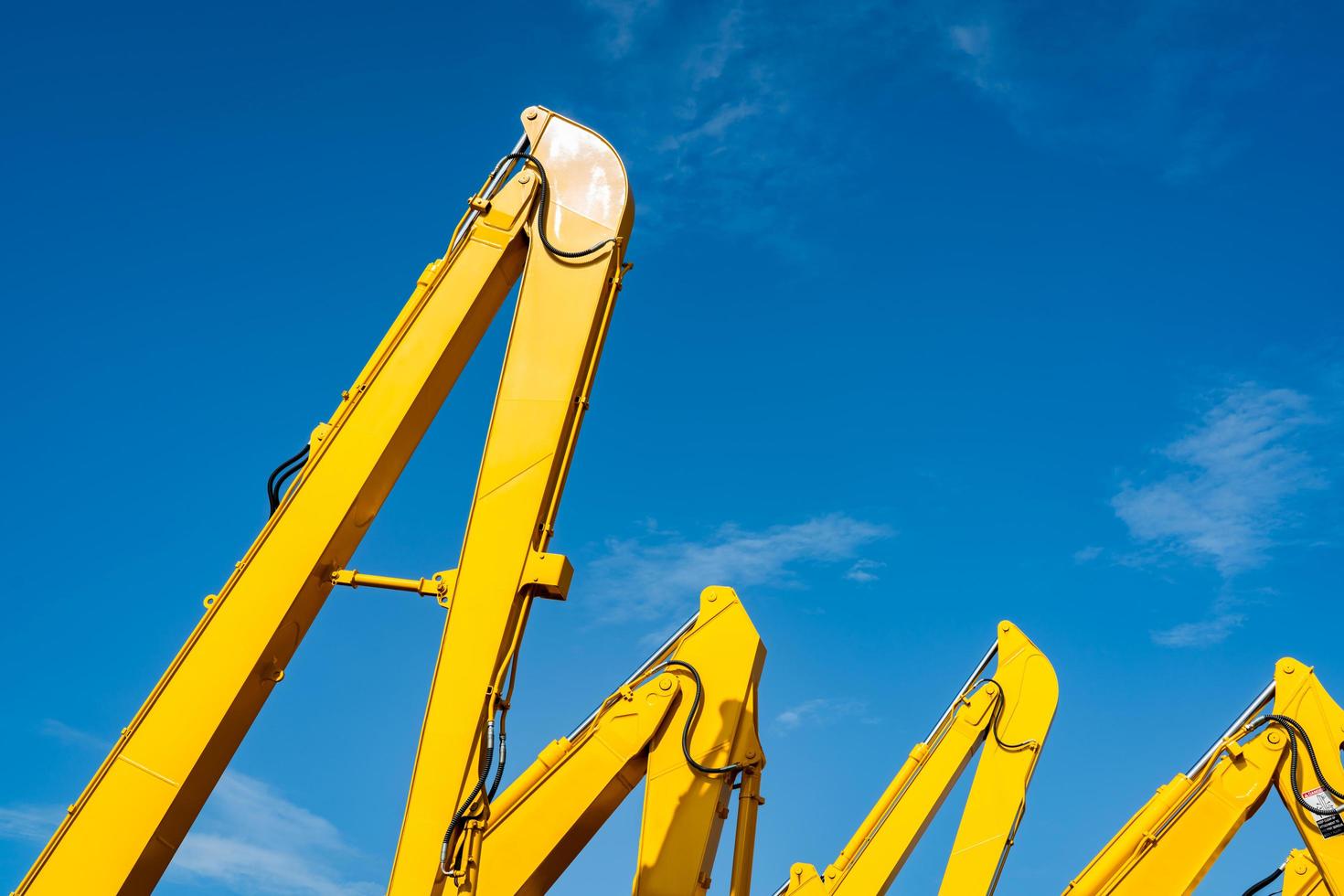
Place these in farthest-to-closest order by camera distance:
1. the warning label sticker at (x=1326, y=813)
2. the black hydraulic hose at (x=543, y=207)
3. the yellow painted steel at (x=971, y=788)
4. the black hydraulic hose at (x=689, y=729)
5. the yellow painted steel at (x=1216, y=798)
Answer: the yellow painted steel at (x=971, y=788) → the yellow painted steel at (x=1216, y=798) → the warning label sticker at (x=1326, y=813) → the black hydraulic hose at (x=689, y=729) → the black hydraulic hose at (x=543, y=207)

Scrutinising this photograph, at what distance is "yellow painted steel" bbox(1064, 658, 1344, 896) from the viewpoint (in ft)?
37.3

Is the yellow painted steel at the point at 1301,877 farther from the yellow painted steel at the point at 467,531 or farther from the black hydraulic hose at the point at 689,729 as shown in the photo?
the yellow painted steel at the point at 467,531

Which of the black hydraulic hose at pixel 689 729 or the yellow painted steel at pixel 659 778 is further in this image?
the black hydraulic hose at pixel 689 729

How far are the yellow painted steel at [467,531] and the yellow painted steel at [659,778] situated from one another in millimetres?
2875

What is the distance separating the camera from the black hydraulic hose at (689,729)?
32.9ft

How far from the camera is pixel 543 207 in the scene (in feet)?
26.2

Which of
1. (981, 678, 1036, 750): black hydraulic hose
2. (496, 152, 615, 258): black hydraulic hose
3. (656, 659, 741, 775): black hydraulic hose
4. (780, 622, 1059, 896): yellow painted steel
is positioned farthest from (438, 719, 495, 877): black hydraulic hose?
(981, 678, 1036, 750): black hydraulic hose

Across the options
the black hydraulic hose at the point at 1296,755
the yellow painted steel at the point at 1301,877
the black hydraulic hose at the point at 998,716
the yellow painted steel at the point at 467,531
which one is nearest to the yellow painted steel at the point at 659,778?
the yellow painted steel at the point at 467,531

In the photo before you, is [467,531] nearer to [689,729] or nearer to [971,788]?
[689,729]

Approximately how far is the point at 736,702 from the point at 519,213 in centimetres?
445

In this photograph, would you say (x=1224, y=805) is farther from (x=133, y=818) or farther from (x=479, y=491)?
(x=133, y=818)

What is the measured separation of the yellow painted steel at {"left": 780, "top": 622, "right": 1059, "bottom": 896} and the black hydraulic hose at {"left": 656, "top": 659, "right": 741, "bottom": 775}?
2.90 meters

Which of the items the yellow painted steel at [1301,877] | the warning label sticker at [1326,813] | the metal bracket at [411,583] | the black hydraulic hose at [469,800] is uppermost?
the yellow painted steel at [1301,877]

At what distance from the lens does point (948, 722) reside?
13469mm
